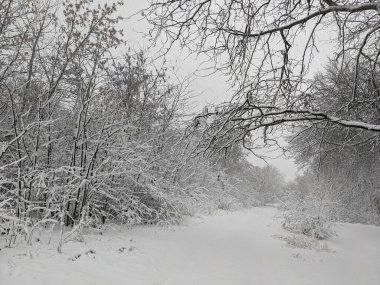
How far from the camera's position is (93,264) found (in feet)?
17.0

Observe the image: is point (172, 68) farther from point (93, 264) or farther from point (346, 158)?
point (93, 264)

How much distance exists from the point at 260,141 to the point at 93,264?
3.14 metres

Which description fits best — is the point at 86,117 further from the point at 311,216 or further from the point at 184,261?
the point at 311,216

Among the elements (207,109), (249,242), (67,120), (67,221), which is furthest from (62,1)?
(249,242)

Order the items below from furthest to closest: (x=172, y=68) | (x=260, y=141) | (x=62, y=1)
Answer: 1. (x=172, y=68)
2. (x=62, y=1)
3. (x=260, y=141)

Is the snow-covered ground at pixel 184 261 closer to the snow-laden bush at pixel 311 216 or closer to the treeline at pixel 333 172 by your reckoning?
the snow-laden bush at pixel 311 216

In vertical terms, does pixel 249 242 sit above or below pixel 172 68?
below

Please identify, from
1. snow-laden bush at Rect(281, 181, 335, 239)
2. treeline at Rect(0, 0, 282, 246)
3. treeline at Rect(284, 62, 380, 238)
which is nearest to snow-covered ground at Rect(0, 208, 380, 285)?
treeline at Rect(0, 0, 282, 246)

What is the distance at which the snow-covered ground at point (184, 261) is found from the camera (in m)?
4.69

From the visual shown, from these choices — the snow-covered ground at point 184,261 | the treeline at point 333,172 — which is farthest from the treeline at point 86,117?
the treeline at point 333,172

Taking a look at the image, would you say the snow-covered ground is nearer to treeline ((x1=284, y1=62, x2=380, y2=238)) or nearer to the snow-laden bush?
the snow-laden bush

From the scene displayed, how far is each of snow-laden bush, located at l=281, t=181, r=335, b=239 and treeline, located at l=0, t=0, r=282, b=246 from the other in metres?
3.89

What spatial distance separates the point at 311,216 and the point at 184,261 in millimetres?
7419

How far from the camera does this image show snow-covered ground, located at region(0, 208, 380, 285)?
4.69 metres
